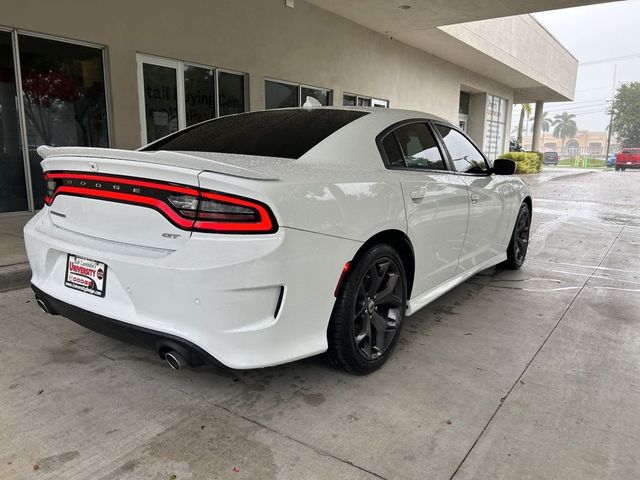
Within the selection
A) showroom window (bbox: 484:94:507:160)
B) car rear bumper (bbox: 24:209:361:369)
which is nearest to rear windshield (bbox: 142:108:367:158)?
car rear bumper (bbox: 24:209:361:369)

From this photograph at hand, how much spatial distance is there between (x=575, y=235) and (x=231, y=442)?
7144mm

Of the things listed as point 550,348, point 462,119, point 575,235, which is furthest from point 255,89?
point 462,119

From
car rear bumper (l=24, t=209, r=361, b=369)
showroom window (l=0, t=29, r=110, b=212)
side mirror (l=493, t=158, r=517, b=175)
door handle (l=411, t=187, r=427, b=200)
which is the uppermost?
showroom window (l=0, t=29, r=110, b=212)

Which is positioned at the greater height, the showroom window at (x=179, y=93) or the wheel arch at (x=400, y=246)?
the showroom window at (x=179, y=93)

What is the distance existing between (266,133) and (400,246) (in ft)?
3.59

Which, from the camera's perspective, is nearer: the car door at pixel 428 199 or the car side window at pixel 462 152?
the car door at pixel 428 199

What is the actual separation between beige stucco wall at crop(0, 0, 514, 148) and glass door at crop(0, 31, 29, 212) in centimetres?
52

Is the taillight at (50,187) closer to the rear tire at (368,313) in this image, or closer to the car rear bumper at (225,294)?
the car rear bumper at (225,294)

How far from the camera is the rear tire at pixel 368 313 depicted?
8.50 feet

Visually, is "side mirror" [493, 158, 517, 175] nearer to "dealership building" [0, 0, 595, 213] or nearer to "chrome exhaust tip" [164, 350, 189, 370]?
"chrome exhaust tip" [164, 350, 189, 370]

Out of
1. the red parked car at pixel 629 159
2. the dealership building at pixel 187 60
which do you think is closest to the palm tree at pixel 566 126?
the red parked car at pixel 629 159

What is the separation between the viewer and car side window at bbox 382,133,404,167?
304 centimetres

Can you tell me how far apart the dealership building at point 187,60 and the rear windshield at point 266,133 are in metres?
4.94

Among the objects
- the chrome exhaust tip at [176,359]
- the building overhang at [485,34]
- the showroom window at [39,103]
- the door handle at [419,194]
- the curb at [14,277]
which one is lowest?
the curb at [14,277]
